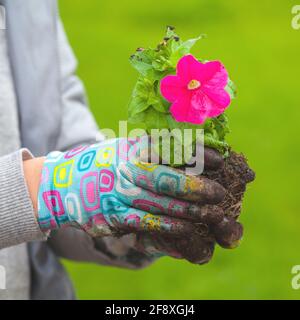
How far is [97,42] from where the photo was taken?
5254 mm

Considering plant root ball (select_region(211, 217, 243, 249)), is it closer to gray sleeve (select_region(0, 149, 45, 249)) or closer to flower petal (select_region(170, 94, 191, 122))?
flower petal (select_region(170, 94, 191, 122))

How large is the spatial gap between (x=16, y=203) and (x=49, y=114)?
1.20 ft

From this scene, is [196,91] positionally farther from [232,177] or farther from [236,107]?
[236,107]

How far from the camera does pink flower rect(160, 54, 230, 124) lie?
4.33 ft

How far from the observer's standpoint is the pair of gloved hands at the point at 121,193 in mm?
1388

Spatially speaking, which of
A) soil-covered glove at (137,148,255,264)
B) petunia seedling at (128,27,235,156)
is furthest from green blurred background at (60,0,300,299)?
petunia seedling at (128,27,235,156)

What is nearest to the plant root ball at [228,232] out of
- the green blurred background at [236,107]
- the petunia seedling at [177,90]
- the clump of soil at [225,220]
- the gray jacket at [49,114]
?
the clump of soil at [225,220]

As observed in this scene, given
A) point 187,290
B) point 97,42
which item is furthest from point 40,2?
point 97,42

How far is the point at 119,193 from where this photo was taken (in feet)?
→ 4.64

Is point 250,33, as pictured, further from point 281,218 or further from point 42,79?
point 42,79

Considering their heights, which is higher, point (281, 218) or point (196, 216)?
point (281, 218)

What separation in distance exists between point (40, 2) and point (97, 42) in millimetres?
3518
